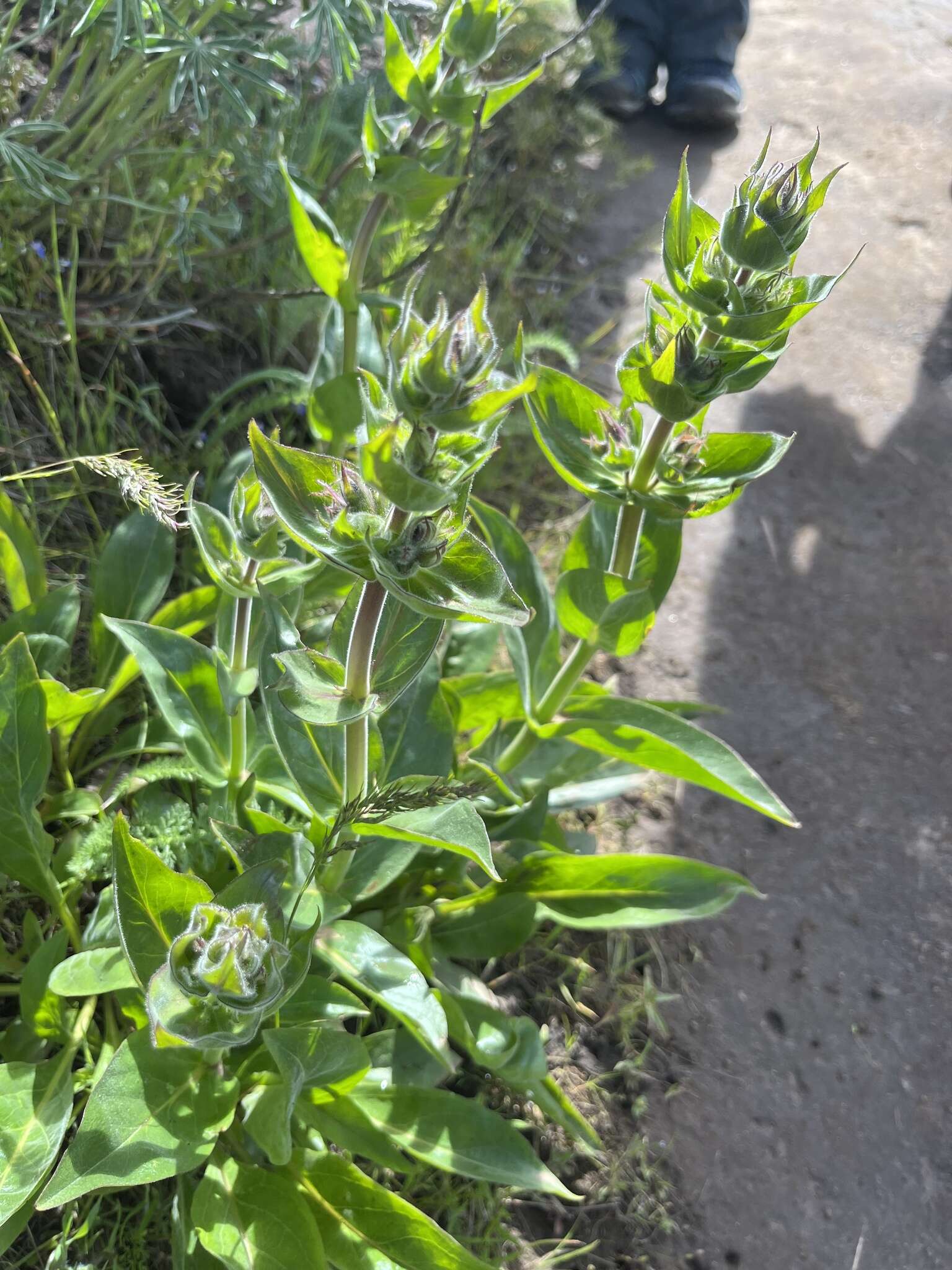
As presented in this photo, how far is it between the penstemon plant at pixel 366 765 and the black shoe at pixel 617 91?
3034mm

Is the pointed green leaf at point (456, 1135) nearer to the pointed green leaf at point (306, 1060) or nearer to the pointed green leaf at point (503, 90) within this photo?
the pointed green leaf at point (306, 1060)

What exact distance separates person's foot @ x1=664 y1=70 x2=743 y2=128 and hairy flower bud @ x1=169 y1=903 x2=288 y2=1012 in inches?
191

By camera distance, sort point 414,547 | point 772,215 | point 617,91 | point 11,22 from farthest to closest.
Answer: point 617,91
point 11,22
point 772,215
point 414,547

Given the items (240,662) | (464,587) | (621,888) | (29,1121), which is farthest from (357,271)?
(29,1121)

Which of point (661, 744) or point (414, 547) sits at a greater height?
point (414, 547)

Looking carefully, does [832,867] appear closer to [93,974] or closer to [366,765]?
[366,765]

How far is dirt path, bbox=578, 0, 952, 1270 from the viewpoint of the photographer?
2213 millimetres

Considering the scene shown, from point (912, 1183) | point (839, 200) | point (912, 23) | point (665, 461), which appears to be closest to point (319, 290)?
point (665, 461)

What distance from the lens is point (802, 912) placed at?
2604 mm

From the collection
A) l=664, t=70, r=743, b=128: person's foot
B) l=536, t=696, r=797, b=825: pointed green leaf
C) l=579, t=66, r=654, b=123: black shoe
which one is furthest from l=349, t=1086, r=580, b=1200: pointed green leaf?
l=664, t=70, r=743, b=128: person's foot

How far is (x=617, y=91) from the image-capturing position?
15.5ft

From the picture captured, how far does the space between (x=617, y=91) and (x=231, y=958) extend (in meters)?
4.84

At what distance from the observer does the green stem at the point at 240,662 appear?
158 cm

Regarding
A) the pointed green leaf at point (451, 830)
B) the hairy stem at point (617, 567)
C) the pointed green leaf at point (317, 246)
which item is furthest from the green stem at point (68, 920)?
the pointed green leaf at point (317, 246)
